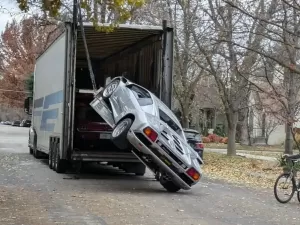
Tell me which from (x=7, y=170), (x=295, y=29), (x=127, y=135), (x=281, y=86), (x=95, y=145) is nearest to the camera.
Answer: (x=127, y=135)

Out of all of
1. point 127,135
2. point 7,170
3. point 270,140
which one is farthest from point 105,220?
point 270,140

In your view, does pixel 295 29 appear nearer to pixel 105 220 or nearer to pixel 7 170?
A: pixel 7 170

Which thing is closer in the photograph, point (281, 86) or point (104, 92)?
point (104, 92)

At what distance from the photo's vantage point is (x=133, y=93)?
1305 cm

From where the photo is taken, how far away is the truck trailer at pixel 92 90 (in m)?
14.6

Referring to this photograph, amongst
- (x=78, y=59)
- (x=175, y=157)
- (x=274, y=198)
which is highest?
(x=78, y=59)

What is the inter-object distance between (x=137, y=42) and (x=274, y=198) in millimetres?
5815

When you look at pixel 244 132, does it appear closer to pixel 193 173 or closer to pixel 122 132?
pixel 193 173

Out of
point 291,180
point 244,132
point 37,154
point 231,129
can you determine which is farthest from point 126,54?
point 244,132

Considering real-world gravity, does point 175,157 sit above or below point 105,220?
above

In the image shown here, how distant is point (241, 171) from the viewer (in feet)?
67.3

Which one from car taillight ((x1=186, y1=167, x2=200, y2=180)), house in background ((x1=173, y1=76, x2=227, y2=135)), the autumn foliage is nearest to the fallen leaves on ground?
car taillight ((x1=186, y1=167, x2=200, y2=180))

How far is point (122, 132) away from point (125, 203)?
169 cm

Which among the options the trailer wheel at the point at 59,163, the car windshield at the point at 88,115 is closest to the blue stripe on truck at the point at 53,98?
the car windshield at the point at 88,115
